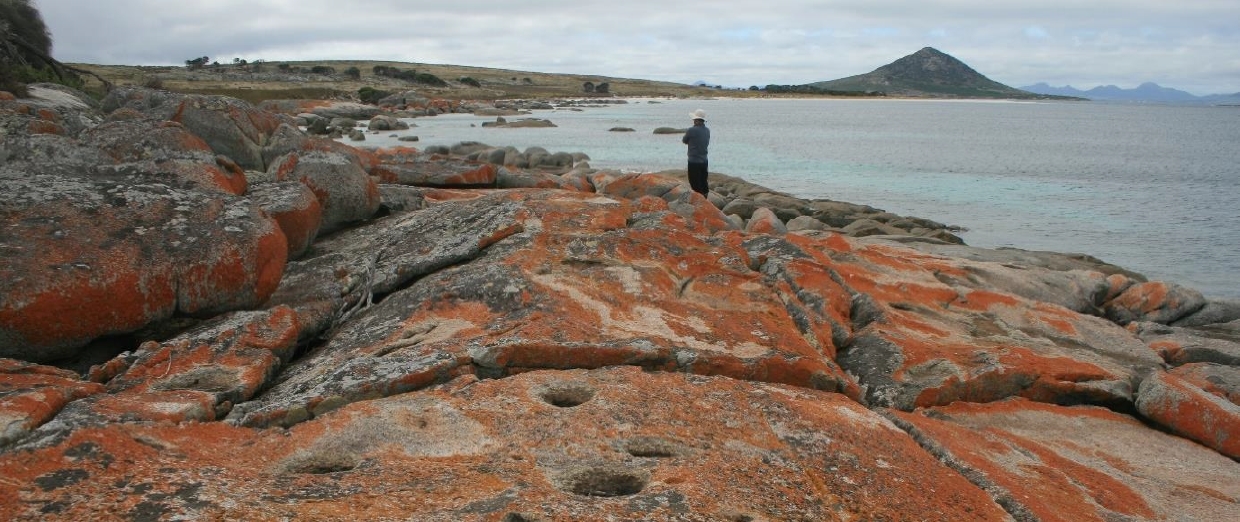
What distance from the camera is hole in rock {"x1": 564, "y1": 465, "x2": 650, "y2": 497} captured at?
4230 millimetres

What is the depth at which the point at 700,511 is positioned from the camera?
12.9 feet

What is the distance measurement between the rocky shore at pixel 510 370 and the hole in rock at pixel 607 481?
0.05 ft

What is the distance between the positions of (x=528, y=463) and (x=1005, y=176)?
42933 millimetres

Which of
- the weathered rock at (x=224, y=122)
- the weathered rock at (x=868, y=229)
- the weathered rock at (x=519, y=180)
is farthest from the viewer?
the weathered rock at (x=868, y=229)

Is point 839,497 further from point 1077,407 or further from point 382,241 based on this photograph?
point 382,241

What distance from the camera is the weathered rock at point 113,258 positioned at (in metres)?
5.76

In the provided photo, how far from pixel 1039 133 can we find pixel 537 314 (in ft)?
287

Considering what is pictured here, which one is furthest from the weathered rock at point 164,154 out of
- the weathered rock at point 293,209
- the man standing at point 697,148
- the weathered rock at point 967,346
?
the man standing at point 697,148

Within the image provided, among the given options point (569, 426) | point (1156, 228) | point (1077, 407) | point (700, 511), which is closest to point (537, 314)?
point (569, 426)

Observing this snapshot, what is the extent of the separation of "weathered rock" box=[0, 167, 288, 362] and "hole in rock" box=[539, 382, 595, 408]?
124 inches

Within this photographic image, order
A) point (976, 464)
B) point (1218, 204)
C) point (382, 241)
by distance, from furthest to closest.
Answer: point (1218, 204) < point (382, 241) < point (976, 464)

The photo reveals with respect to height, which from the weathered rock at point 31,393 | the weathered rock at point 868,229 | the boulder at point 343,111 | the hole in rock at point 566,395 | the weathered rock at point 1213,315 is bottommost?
the weathered rock at point 1213,315

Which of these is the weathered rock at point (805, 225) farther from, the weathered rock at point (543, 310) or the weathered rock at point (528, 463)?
the weathered rock at point (528, 463)

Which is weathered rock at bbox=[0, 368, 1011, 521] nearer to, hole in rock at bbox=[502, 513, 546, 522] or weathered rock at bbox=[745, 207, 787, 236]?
hole in rock at bbox=[502, 513, 546, 522]
